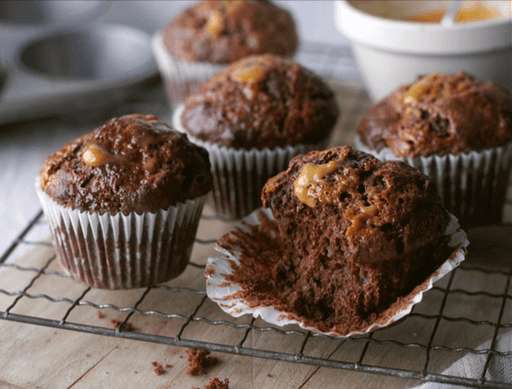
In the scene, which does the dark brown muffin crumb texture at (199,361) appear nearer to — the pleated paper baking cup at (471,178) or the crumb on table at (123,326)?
the crumb on table at (123,326)

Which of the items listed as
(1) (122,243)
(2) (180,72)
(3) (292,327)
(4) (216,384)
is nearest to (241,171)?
(1) (122,243)

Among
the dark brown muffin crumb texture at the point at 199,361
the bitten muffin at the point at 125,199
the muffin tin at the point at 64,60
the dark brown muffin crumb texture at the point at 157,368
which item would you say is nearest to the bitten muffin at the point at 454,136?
the bitten muffin at the point at 125,199

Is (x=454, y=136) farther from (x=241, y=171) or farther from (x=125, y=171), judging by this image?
(x=125, y=171)

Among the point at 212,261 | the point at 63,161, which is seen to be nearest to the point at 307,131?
the point at 212,261

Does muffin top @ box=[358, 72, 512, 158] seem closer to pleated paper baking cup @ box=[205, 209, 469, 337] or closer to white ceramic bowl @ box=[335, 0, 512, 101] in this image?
pleated paper baking cup @ box=[205, 209, 469, 337]

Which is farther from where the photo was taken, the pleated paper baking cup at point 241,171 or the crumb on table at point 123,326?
the pleated paper baking cup at point 241,171
